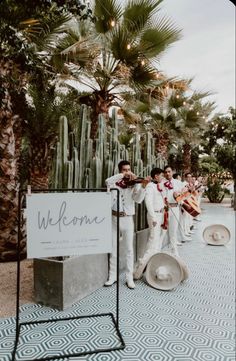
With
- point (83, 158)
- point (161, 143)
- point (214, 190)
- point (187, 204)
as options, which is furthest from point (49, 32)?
point (214, 190)

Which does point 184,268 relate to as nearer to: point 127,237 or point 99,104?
point 127,237

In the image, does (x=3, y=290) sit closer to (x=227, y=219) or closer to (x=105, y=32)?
(x=105, y=32)

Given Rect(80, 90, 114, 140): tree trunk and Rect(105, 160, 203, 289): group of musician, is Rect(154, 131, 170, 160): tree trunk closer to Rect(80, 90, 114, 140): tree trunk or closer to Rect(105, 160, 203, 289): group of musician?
Rect(80, 90, 114, 140): tree trunk

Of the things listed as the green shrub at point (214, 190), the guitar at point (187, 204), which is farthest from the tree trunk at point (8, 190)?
the green shrub at point (214, 190)

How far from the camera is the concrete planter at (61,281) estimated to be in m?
3.69

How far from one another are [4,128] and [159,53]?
314 centimetres

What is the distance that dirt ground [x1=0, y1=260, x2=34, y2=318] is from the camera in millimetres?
3701

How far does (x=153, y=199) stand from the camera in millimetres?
5348

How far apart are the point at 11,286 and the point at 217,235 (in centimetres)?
447

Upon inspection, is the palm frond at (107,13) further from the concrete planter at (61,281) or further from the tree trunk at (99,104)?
the concrete planter at (61,281)

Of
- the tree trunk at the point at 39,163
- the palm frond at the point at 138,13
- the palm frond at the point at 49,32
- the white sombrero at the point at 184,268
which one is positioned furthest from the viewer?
the tree trunk at the point at 39,163

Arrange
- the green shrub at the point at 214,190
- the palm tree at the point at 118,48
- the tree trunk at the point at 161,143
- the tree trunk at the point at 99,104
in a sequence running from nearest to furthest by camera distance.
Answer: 1. the palm tree at the point at 118,48
2. the tree trunk at the point at 99,104
3. the tree trunk at the point at 161,143
4. the green shrub at the point at 214,190

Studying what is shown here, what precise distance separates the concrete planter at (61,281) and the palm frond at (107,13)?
3.96m

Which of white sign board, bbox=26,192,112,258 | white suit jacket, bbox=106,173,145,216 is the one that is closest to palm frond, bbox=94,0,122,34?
white suit jacket, bbox=106,173,145,216
